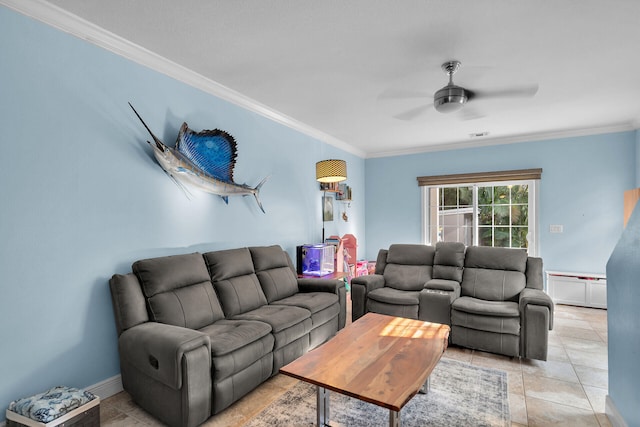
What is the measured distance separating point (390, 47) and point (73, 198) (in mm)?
2453

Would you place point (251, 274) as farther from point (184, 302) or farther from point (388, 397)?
point (388, 397)

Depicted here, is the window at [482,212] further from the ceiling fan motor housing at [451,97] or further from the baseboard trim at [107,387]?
the baseboard trim at [107,387]

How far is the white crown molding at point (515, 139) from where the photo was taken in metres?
4.64

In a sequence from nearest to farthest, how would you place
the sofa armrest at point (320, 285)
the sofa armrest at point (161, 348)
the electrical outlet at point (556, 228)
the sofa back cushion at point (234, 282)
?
the sofa armrest at point (161, 348) < the sofa back cushion at point (234, 282) < the sofa armrest at point (320, 285) < the electrical outlet at point (556, 228)

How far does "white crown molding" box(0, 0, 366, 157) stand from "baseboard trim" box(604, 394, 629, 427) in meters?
3.81

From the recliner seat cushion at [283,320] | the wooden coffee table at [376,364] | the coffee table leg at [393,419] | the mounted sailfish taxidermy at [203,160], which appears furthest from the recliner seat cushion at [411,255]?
the coffee table leg at [393,419]

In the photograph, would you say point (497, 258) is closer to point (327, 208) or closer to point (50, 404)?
point (327, 208)

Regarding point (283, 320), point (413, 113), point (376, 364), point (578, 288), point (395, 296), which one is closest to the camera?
point (376, 364)

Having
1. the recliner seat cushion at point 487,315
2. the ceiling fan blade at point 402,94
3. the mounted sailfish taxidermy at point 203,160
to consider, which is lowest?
the recliner seat cushion at point 487,315

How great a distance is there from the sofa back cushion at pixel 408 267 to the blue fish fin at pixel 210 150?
2182 mm

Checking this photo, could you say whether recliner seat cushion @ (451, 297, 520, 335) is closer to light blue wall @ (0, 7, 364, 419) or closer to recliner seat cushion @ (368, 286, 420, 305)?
recliner seat cushion @ (368, 286, 420, 305)

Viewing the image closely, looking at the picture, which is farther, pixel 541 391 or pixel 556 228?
pixel 556 228

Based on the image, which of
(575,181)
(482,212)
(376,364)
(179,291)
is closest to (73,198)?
(179,291)

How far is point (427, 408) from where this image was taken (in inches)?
86.9
